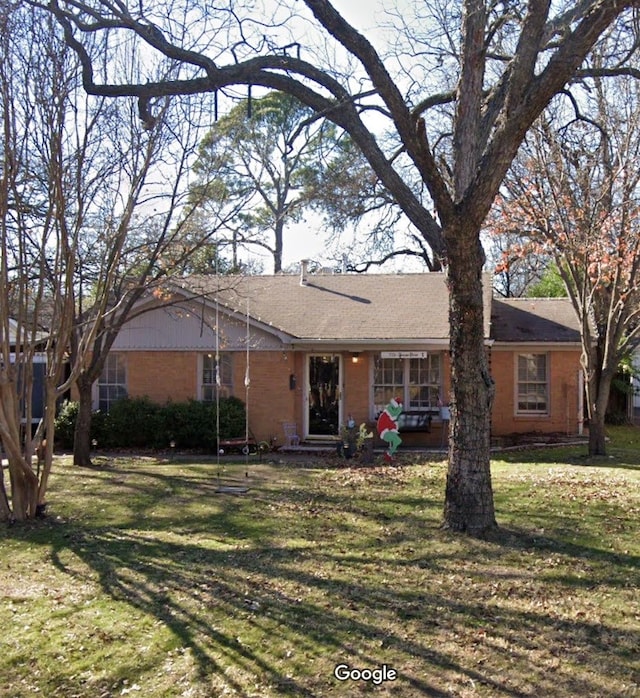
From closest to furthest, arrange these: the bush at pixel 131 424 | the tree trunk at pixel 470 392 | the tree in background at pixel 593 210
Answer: the tree trunk at pixel 470 392 < the tree in background at pixel 593 210 < the bush at pixel 131 424

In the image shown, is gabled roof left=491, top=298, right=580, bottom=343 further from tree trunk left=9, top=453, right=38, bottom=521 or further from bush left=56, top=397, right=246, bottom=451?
tree trunk left=9, top=453, right=38, bottom=521

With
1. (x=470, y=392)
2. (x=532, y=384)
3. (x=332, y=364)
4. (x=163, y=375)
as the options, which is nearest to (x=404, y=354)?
(x=332, y=364)

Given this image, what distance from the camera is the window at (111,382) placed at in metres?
19.5

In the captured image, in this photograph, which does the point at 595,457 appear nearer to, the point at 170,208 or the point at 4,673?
the point at 170,208

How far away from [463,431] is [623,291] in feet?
27.4

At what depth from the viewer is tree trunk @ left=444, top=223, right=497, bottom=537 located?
805cm

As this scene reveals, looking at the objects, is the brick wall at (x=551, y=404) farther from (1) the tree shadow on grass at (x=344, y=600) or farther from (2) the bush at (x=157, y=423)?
(1) the tree shadow on grass at (x=344, y=600)

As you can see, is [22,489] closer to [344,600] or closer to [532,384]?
[344,600]

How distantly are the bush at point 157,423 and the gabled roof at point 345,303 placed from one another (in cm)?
261

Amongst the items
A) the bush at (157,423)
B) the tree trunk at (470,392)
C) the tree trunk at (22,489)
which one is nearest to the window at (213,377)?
the bush at (157,423)

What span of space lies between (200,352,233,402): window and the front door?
213 cm

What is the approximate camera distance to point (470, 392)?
26.4ft

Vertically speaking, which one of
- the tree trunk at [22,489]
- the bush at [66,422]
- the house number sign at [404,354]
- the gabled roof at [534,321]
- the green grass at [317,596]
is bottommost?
the green grass at [317,596]

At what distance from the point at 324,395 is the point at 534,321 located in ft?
21.7
